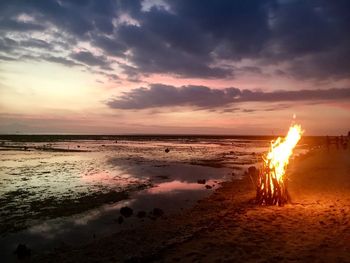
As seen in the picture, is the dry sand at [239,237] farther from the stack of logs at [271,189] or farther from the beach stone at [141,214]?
the beach stone at [141,214]

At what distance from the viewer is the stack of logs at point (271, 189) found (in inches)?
526

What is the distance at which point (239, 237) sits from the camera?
9508mm

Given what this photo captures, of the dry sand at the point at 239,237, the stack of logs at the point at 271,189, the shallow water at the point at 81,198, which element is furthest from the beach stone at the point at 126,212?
the stack of logs at the point at 271,189

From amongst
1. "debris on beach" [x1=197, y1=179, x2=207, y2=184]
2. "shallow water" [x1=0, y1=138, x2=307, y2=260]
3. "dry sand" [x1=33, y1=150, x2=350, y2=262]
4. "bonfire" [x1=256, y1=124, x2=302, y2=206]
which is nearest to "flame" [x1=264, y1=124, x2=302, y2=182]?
"bonfire" [x1=256, y1=124, x2=302, y2=206]

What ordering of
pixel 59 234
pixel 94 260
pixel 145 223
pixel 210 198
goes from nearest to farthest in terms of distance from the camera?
pixel 94 260, pixel 59 234, pixel 145 223, pixel 210 198

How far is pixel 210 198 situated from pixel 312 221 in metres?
6.66

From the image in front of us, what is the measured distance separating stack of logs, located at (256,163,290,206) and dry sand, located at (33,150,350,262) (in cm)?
45

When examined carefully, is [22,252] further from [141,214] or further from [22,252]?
[141,214]

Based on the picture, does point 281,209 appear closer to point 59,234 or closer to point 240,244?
point 240,244

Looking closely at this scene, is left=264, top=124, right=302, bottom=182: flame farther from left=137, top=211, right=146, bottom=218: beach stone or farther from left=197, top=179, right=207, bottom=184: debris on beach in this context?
left=197, top=179, right=207, bottom=184: debris on beach

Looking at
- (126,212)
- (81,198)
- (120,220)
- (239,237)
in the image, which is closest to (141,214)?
(126,212)

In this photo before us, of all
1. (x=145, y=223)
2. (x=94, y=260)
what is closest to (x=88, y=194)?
(x=145, y=223)

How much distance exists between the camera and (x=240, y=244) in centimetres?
891

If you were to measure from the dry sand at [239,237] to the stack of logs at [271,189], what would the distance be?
449 millimetres
